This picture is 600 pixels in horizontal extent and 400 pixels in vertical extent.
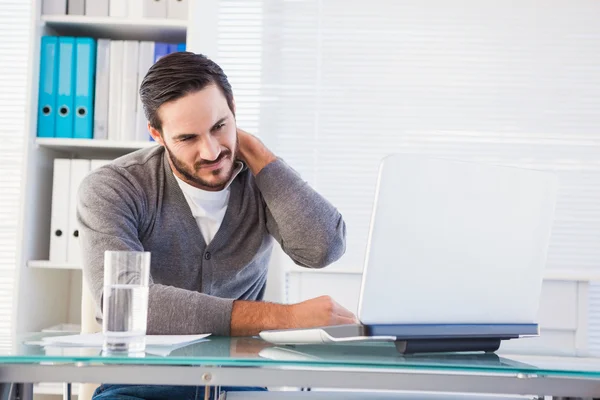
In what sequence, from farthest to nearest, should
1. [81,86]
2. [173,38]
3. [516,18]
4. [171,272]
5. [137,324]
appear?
[516,18] → [173,38] → [81,86] → [171,272] → [137,324]

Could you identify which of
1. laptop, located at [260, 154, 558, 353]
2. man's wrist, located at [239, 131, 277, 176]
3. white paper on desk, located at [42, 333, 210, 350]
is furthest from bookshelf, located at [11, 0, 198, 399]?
laptop, located at [260, 154, 558, 353]

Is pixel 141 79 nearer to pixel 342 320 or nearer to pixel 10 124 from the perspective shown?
pixel 10 124

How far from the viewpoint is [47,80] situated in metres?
2.60

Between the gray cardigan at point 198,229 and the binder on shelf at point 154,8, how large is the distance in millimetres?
959

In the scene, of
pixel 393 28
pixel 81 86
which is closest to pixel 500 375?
pixel 81 86

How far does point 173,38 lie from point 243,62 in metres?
0.48

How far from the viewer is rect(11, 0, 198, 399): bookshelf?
255cm

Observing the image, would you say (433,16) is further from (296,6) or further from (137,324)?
(137,324)

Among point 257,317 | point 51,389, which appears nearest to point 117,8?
point 51,389

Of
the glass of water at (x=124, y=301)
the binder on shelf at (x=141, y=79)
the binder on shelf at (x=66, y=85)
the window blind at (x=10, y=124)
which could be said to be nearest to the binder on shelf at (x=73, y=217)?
the binder on shelf at (x=66, y=85)

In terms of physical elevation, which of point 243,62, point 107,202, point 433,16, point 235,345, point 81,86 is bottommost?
point 235,345

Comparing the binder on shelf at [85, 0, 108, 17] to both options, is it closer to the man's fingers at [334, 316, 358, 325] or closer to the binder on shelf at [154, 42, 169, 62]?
the binder on shelf at [154, 42, 169, 62]

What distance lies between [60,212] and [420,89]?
5.15 ft

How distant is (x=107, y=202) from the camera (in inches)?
62.3
